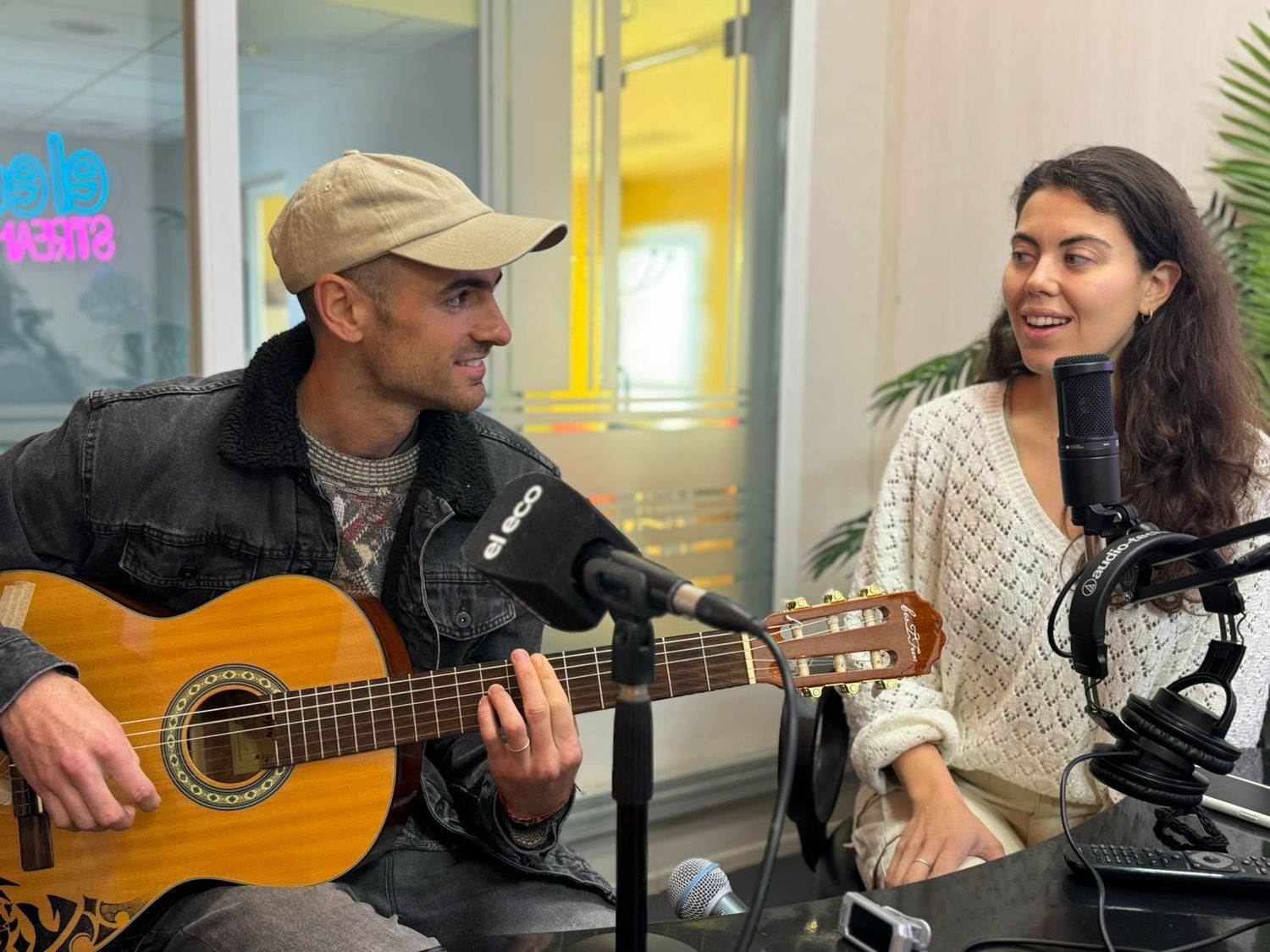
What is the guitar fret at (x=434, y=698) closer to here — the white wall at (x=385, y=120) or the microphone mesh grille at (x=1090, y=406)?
the microphone mesh grille at (x=1090, y=406)

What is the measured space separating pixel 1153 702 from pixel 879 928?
16.4 inches

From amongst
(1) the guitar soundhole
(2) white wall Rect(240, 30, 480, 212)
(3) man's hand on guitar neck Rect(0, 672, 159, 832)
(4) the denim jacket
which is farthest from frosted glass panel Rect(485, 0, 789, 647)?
(3) man's hand on guitar neck Rect(0, 672, 159, 832)

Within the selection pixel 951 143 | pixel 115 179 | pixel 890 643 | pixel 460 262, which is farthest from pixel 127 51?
pixel 951 143

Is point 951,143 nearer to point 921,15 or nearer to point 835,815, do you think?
point 921,15

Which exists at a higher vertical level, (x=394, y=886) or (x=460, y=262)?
(x=460, y=262)

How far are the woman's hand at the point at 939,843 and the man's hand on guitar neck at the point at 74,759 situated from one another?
3.38 ft

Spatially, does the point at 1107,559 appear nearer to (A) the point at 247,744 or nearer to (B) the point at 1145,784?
(B) the point at 1145,784

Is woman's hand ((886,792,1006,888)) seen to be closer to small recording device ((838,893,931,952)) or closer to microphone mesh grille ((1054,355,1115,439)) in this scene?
small recording device ((838,893,931,952))

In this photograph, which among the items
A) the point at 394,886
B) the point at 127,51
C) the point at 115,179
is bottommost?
the point at 394,886

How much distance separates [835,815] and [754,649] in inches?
82.9

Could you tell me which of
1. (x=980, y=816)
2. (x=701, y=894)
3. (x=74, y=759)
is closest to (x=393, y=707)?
(x=74, y=759)

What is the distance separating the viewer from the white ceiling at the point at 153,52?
2205 mm

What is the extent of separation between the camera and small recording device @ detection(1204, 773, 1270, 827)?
1.38 meters

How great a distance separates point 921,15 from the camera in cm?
326
